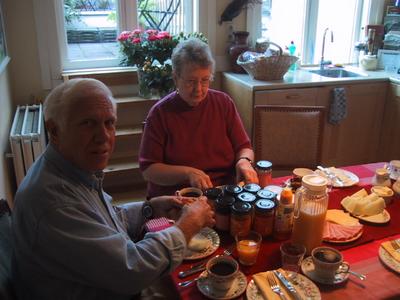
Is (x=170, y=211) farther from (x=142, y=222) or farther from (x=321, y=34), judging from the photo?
(x=321, y=34)

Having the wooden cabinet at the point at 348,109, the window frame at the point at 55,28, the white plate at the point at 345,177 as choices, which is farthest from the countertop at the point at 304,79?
the white plate at the point at 345,177

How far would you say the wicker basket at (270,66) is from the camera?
9.77 ft

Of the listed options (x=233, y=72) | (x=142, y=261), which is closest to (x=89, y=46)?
(x=233, y=72)

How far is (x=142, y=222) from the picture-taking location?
4.72 ft

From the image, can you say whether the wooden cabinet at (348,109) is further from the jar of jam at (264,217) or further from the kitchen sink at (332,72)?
the jar of jam at (264,217)

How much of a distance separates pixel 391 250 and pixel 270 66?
2.04m

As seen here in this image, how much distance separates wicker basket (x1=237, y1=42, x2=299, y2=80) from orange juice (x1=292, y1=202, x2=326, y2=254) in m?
1.99

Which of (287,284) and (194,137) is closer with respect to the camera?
(287,284)

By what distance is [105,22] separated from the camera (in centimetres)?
322

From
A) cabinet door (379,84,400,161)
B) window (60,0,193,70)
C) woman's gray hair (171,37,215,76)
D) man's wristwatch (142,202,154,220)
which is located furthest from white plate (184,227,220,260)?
cabinet door (379,84,400,161)

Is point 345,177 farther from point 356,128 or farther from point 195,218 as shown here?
point 356,128

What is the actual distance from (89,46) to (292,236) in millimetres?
2606

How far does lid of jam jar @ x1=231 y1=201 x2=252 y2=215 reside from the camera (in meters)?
1.21

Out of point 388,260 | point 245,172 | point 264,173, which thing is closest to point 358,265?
point 388,260
